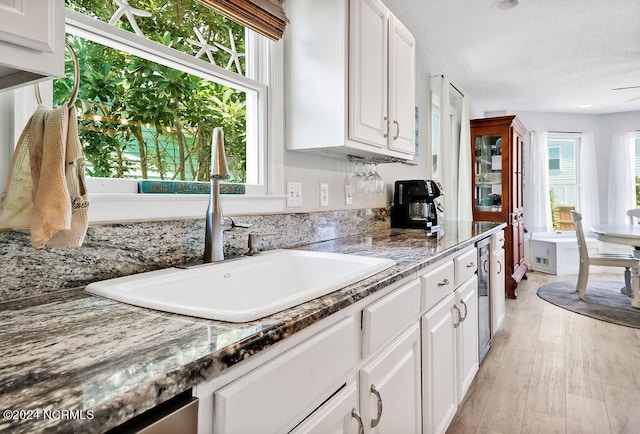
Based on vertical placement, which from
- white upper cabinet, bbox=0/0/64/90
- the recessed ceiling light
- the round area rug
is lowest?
the round area rug

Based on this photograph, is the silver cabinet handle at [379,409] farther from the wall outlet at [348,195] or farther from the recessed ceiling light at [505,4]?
the recessed ceiling light at [505,4]

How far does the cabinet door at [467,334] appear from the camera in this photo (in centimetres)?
178

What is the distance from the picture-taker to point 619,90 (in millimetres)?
4586

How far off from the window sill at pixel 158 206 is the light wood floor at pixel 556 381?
4.72 ft

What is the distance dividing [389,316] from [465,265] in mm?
976

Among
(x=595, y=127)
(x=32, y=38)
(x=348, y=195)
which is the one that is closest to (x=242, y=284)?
(x=32, y=38)

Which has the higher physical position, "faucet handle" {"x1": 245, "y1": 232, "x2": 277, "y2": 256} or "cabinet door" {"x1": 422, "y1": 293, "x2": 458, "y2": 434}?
"faucet handle" {"x1": 245, "y1": 232, "x2": 277, "y2": 256}

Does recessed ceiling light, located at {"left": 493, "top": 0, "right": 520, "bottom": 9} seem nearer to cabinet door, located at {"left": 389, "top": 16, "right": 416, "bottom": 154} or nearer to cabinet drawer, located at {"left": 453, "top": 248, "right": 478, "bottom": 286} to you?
cabinet door, located at {"left": 389, "top": 16, "right": 416, "bottom": 154}

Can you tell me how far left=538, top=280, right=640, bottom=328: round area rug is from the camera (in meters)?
3.38

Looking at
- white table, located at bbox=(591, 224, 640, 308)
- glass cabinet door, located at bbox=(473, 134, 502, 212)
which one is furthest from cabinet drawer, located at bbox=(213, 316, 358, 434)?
glass cabinet door, located at bbox=(473, 134, 502, 212)

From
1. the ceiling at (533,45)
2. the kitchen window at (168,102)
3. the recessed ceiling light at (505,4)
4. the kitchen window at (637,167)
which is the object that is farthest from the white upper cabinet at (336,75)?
the kitchen window at (637,167)

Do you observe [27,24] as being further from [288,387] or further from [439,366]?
[439,366]

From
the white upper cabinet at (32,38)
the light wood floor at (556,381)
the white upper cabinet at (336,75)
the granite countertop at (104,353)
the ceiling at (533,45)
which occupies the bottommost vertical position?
the light wood floor at (556,381)

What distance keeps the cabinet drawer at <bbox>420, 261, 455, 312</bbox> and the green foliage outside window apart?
904mm
